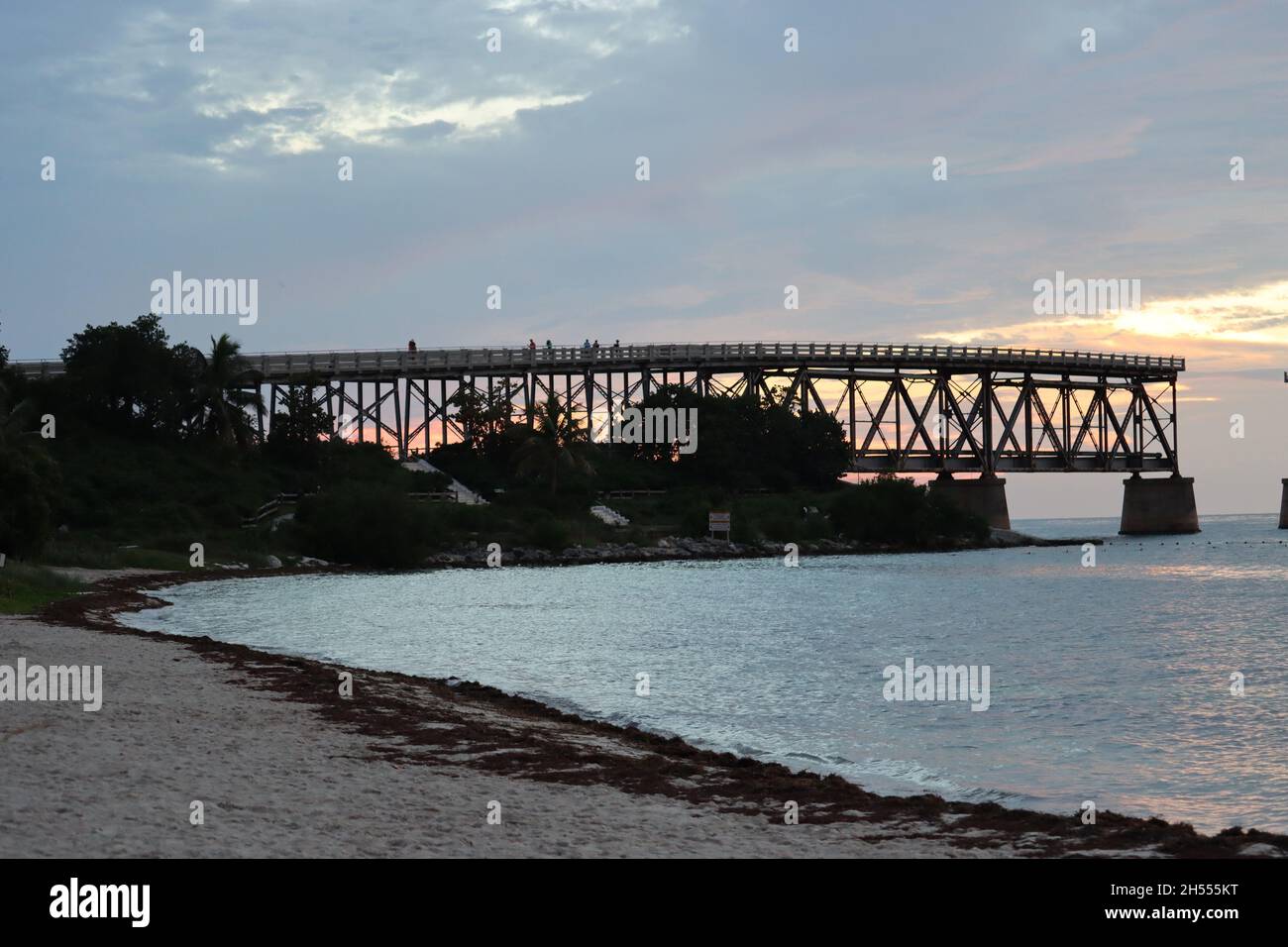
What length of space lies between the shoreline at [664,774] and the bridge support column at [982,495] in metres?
108

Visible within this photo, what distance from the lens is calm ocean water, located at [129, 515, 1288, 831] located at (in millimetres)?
19188

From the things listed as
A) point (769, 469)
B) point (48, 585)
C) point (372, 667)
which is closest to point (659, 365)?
point (769, 469)

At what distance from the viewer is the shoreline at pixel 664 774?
12.5m

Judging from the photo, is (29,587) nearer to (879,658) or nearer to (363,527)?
(879,658)

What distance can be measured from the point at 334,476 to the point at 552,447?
1684 cm

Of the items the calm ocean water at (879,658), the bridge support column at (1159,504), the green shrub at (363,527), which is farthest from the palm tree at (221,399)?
the bridge support column at (1159,504)

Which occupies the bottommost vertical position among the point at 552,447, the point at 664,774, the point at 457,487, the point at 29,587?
the point at 664,774

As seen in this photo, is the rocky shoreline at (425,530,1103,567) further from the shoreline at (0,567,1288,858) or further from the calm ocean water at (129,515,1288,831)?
the shoreline at (0,567,1288,858)

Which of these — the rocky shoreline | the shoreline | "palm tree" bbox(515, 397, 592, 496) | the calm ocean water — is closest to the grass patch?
the calm ocean water

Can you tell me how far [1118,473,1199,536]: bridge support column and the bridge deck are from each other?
45.4 feet

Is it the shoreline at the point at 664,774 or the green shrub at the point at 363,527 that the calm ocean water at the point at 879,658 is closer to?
the shoreline at the point at 664,774

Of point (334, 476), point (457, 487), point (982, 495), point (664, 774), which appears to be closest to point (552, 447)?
point (457, 487)

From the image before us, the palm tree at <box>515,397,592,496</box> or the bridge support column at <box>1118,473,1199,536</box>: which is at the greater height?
the palm tree at <box>515,397,592,496</box>

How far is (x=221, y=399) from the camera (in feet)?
280
